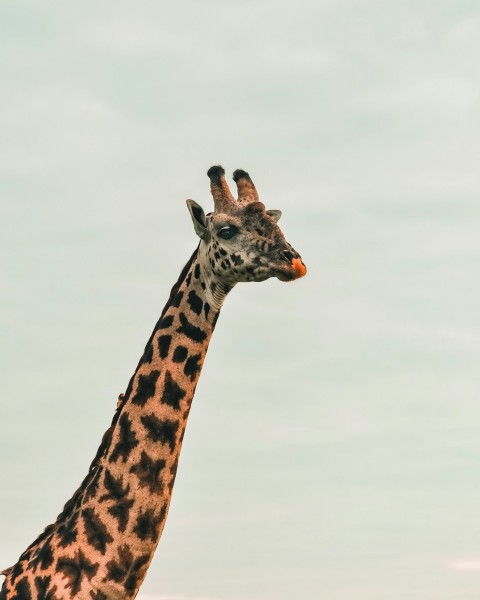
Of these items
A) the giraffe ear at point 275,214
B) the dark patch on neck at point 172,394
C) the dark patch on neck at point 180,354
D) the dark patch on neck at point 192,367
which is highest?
the giraffe ear at point 275,214

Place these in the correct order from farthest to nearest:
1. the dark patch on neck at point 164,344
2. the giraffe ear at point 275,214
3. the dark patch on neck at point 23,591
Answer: the giraffe ear at point 275,214
the dark patch on neck at point 164,344
the dark patch on neck at point 23,591

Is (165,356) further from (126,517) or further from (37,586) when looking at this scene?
(37,586)

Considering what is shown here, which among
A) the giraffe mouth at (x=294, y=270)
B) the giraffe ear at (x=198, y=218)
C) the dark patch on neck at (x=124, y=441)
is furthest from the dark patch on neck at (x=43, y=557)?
the giraffe mouth at (x=294, y=270)

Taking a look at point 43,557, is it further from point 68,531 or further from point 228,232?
point 228,232

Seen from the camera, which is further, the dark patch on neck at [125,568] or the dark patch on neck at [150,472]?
the dark patch on neck at [150,472]

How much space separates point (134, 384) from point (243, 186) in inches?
118

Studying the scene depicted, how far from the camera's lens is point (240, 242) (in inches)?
529

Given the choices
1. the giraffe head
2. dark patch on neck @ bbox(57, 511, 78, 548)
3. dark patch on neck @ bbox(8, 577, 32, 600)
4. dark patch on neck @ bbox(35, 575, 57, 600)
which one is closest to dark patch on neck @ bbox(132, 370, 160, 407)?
the giraffe head

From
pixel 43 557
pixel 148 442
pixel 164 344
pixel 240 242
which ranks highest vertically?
pixel 240 242

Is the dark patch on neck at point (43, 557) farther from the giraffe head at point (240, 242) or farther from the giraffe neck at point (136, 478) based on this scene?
the giraffe head at point (240, 242)

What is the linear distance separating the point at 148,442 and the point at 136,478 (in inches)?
17.6

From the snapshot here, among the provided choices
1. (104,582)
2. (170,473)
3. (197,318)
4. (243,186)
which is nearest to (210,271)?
(197,318)

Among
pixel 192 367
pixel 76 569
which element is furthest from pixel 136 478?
pixel 192 367

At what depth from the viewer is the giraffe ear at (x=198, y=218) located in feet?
45.9
